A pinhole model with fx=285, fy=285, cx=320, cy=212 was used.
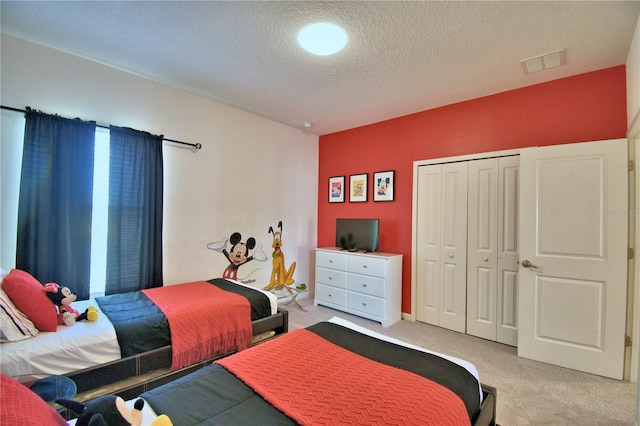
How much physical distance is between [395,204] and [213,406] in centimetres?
322

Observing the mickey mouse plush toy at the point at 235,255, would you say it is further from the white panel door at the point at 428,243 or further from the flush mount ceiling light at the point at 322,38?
the flush mount ceiling light at the point at 322,38

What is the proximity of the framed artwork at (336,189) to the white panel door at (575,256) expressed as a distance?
237 cm

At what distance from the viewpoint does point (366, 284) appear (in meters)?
3.61

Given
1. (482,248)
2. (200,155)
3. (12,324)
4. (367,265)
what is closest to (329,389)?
(12,324)

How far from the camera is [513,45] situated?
2.23 meters

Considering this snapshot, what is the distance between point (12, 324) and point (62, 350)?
294 mm

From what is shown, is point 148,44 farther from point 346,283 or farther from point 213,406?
point 346,283

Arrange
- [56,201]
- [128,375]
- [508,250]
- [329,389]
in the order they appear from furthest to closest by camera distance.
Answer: [508,250]
[56,201]
[128,375]
[329,389]

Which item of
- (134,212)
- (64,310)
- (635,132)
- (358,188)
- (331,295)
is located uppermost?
(635,132)

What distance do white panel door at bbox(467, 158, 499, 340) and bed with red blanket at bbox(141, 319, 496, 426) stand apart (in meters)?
1.82

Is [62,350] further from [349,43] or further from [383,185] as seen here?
[383,185]


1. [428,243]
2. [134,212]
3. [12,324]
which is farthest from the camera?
[428,243]

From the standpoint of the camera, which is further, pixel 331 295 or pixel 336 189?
pixel 336 189

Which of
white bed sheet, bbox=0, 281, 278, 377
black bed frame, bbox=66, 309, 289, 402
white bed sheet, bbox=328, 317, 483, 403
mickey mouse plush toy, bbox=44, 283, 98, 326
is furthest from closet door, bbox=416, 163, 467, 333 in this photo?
mickey mouse plush toy, bbox=44, 283, 98, 326
